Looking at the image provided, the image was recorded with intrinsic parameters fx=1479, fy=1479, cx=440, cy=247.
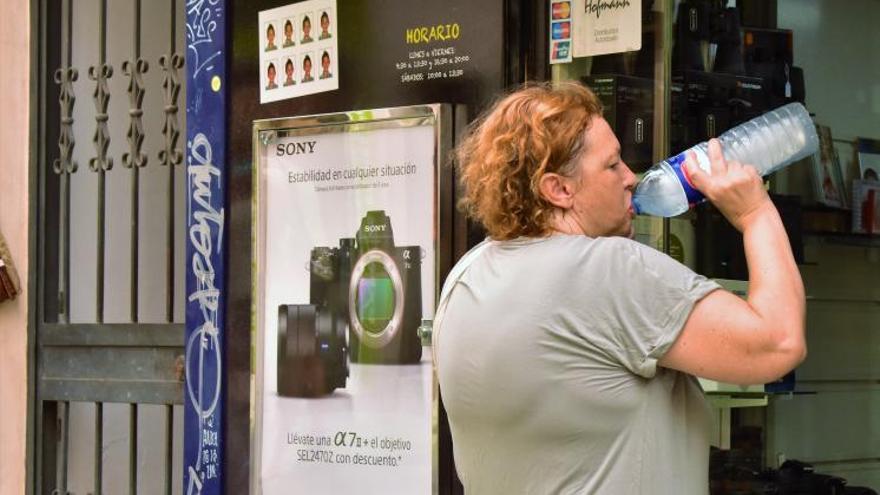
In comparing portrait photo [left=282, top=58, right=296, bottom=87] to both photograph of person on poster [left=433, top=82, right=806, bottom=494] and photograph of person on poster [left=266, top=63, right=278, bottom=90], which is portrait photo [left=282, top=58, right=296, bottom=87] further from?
photograph of person on poster [left=433, top=82, right=806, bottom=494]

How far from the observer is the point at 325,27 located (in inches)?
186

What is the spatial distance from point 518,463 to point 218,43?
9.42 ft

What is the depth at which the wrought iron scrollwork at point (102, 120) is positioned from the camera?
Answer: 5648 millimetres

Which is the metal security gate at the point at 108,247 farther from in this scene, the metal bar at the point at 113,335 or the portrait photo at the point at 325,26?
the portrait photo at the point at 325,26

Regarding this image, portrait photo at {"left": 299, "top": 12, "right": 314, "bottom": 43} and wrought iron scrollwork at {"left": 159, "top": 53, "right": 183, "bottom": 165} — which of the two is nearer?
portrait photo at {"left": 299, "top": 12, "right": 314, "bottom": 43}

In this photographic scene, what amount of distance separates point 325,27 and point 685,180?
2307 mm

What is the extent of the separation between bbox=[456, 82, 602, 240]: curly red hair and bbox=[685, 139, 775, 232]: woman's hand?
0.22 meters

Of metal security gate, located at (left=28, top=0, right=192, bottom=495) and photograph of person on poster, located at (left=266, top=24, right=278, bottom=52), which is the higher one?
photograph of person on poster, located at (left=266, top=24, right=278, bottom=52)

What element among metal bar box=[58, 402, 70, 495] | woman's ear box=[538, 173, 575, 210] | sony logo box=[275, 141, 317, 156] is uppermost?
sony logo box=[275, 141, 317, 156]

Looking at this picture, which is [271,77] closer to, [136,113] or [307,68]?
[307,68]

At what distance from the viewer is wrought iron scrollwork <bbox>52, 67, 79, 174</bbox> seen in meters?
5.82

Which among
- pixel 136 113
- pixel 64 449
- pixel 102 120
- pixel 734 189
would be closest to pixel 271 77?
pixel 136 113

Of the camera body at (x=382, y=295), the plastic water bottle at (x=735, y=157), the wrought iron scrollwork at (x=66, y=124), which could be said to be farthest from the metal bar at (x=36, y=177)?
the plastic water bottle at (x=735, y=157)

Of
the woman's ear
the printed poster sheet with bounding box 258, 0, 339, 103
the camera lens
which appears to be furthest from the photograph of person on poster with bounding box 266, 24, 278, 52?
the woman's ear
